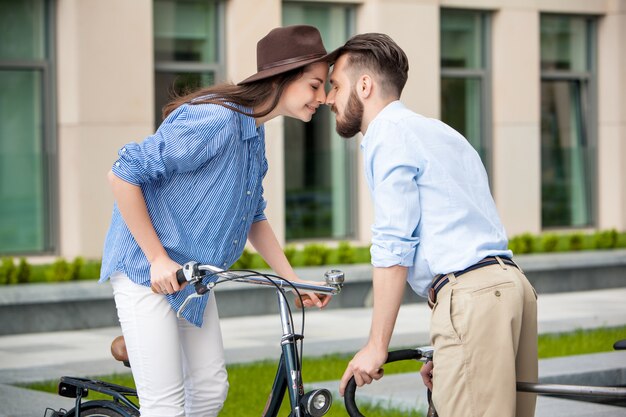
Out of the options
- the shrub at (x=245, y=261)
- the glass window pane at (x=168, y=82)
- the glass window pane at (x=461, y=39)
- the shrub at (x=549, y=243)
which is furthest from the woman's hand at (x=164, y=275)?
the glass window pane at (x=461, y=39)

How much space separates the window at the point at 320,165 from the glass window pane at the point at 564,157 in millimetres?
3597

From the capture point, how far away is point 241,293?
496 inches

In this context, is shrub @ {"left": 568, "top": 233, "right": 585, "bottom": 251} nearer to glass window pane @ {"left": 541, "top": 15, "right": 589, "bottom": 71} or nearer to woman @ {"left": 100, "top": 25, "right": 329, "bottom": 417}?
glass window pane @ {"left": 541, "top": 15, "right": 589, "bottom": 71}

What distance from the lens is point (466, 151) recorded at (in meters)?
3.70

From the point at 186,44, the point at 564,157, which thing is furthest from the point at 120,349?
the point at 564,157

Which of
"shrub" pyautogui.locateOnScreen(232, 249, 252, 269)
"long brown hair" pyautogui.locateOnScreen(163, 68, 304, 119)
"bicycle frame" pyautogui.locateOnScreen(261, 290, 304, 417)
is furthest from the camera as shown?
"shrub" pyautogui.locateOnScreen(232, 249, 252, 269)

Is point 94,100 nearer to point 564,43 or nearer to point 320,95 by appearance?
point 564,43

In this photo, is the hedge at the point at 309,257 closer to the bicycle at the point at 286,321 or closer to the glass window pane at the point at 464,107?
the glass window pane at the point at 464,107

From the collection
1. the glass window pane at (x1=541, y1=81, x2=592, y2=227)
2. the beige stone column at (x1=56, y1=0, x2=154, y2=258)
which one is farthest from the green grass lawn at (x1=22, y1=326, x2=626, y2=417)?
the glass window pane at (x1=541, y1=81, x2=592, y2=227)

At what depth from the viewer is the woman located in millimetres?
3947

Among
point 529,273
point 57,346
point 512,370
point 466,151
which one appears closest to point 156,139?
point 466,151

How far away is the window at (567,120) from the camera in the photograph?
1908cm

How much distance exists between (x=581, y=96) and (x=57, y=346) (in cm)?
1128

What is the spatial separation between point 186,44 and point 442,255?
12538 mm
